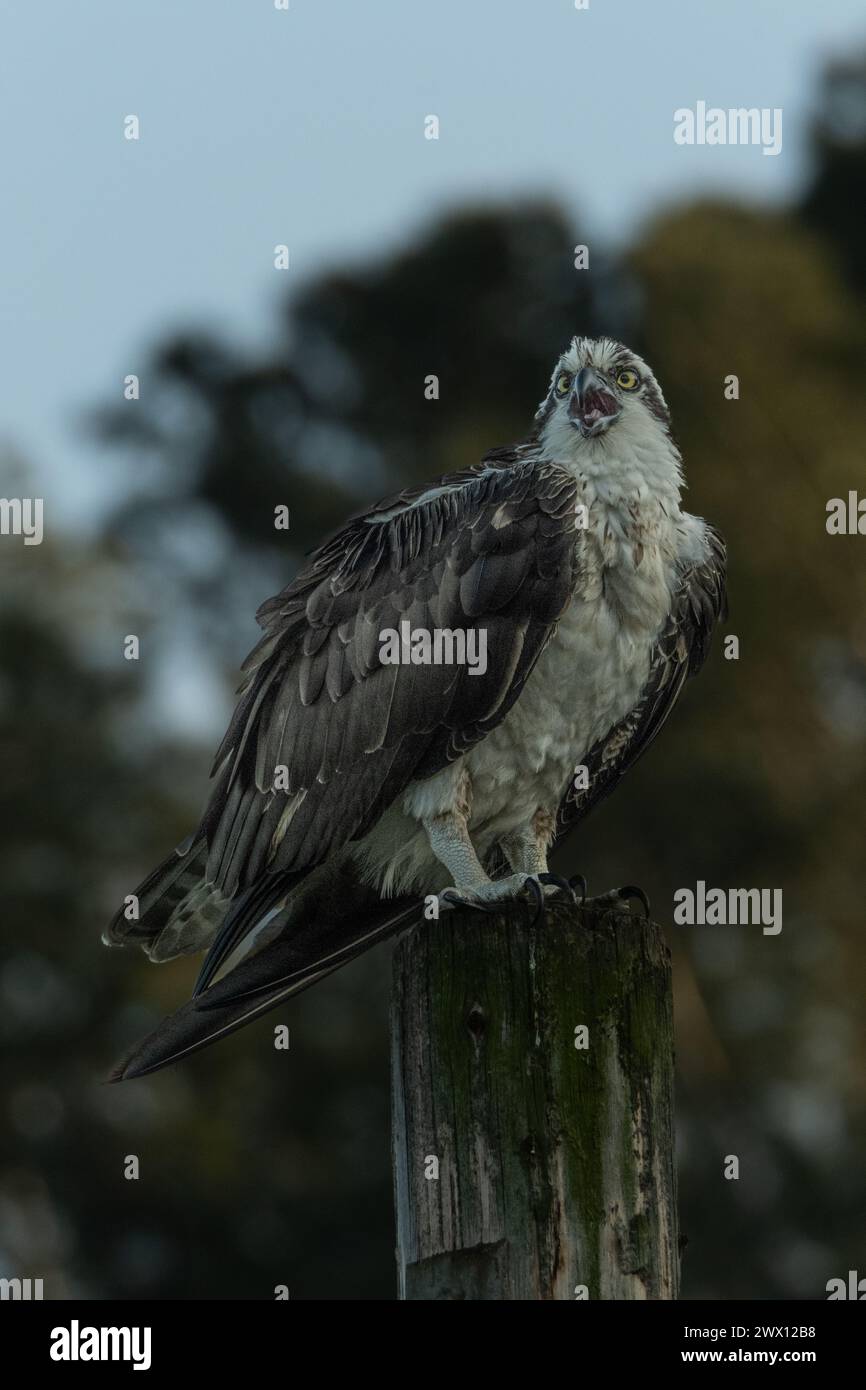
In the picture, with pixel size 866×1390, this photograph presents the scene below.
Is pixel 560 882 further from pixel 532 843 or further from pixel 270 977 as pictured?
pixel 532 843

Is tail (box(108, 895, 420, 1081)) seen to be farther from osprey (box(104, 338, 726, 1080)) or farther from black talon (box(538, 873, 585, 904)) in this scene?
black talon (box(538, 873, 585, 904))

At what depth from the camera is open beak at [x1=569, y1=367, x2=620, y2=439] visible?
25.1ft

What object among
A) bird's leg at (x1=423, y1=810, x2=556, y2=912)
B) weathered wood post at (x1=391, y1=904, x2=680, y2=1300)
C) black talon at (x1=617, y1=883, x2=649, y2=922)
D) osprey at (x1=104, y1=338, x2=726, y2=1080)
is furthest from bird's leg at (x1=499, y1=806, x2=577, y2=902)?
weathered wood post at (x1=391, y1=904, x2=680, y2=1300)

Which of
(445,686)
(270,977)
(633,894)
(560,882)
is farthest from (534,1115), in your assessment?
(445,686)

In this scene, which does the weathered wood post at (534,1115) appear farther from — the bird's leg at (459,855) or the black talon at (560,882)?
the bird's leg at (459,855)

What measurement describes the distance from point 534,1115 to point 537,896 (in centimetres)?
91

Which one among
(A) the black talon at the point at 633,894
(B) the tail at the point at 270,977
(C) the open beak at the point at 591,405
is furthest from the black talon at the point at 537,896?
(C) the open beak at the point at 591,405

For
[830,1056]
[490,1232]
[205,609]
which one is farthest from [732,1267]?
[490,1232]

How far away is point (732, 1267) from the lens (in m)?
25.5

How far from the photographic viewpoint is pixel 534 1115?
552cm

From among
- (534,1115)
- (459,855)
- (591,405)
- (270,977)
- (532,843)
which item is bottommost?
(534,1115)

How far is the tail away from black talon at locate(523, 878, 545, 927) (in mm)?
1098

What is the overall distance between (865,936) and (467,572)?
20611 mm
